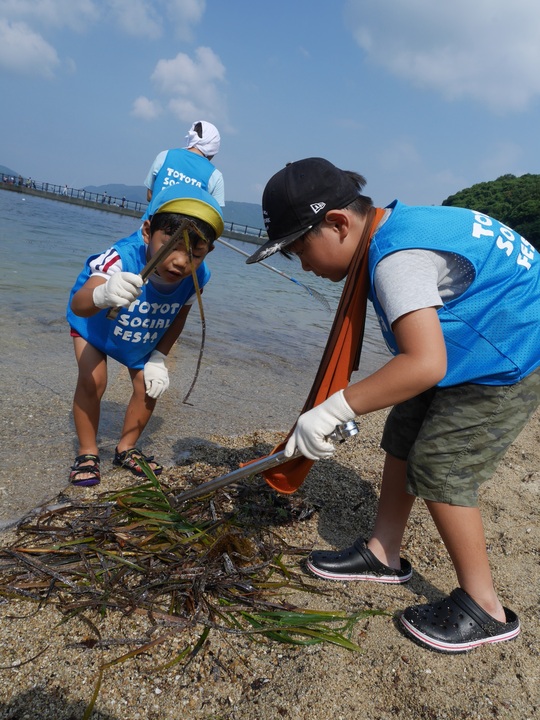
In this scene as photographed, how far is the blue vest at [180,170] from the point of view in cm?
461

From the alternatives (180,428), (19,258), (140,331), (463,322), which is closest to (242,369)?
(180,428)

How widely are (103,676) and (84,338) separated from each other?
186cm

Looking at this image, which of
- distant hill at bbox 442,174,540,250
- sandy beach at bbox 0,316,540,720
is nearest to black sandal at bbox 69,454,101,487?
sandy beach at bbox 0,316,540,720

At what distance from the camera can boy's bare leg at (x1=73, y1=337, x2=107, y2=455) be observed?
3039 millimetres

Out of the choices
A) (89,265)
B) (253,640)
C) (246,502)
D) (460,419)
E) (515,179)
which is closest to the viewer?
(253,640)

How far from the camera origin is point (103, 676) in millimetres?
1622

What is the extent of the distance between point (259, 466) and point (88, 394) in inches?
49.0

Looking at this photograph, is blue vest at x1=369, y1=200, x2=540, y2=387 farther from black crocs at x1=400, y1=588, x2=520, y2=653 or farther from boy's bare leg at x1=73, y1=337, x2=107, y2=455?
boy's bare leg at x1=73, y1=337, x2=107, y2=455

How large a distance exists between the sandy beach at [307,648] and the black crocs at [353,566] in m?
0.04

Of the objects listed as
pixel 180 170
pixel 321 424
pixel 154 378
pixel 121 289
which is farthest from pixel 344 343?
pixel 180 170

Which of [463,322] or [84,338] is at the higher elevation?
[463,322]

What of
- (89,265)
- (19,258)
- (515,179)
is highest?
(515,179)

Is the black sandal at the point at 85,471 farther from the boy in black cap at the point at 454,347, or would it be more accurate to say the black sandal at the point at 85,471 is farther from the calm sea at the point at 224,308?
the calm sea at the point at 224,308

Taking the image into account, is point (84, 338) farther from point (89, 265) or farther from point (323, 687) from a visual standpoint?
point (323, 687)
